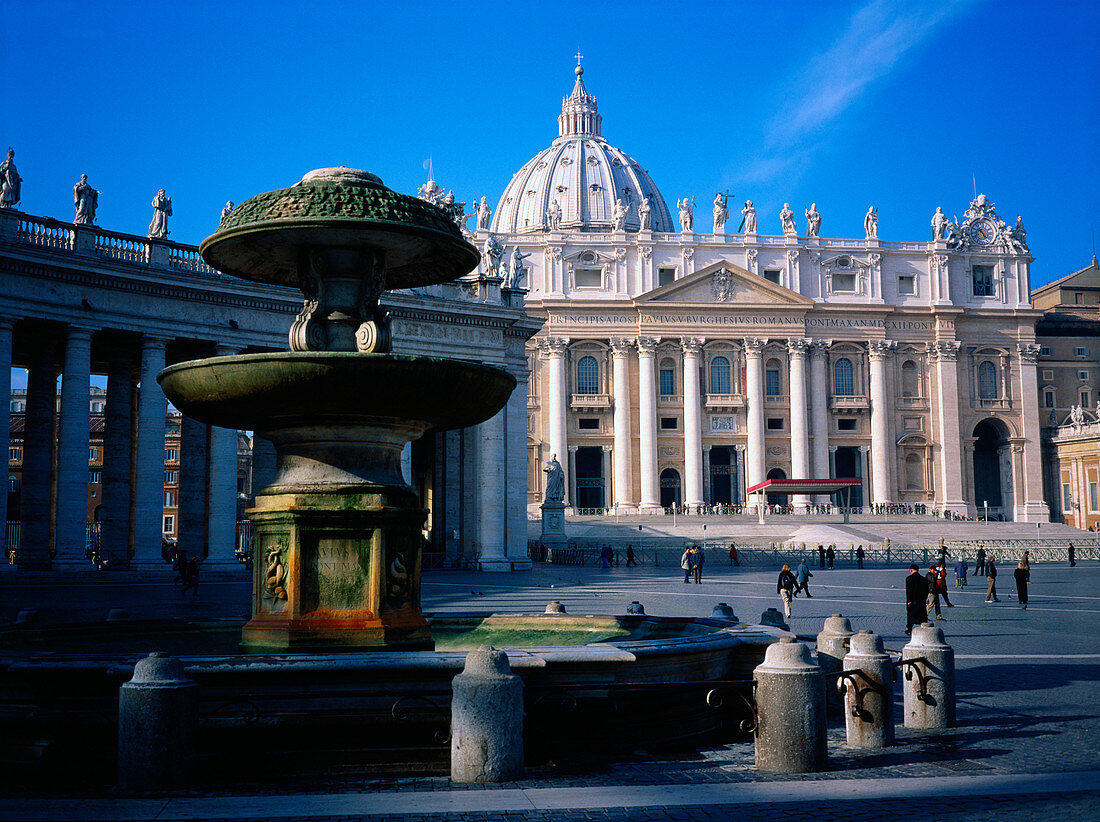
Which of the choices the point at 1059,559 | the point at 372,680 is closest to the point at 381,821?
the point at 372,680

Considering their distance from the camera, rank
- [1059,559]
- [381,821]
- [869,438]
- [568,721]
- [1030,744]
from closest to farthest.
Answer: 1. [381,821]
2. [568,721]
3. [1030,744]
4. [1059,559]
5. [869,438]

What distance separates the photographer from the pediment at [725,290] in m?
83.6

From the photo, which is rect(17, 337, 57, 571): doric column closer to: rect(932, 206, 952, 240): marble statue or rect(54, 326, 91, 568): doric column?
rect(54, 326, 91, 568): doric column

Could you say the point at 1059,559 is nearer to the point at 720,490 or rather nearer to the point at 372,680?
the point at 720,490

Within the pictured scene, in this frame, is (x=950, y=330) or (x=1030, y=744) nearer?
(x=1030, y=744)

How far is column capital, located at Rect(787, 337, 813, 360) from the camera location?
3349 inches

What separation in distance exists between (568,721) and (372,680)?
5.08ft

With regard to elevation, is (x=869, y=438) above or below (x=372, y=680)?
above

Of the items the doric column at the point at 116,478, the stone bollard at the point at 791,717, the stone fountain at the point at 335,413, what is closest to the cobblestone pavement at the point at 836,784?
the stone bollard at the point at 791,717

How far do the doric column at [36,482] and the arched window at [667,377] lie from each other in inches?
2318

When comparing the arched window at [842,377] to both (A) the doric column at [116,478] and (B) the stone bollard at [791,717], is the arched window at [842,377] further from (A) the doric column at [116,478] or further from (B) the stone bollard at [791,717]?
(B) the stone bollard at [791,717]

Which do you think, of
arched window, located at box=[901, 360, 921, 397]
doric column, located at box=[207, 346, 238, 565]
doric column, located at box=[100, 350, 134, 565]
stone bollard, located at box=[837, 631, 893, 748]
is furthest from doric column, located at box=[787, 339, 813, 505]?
stone bollard, located at box=[837, 631, 893, 748]

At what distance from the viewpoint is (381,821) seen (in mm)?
6078

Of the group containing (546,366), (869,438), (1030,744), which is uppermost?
(546,366)
